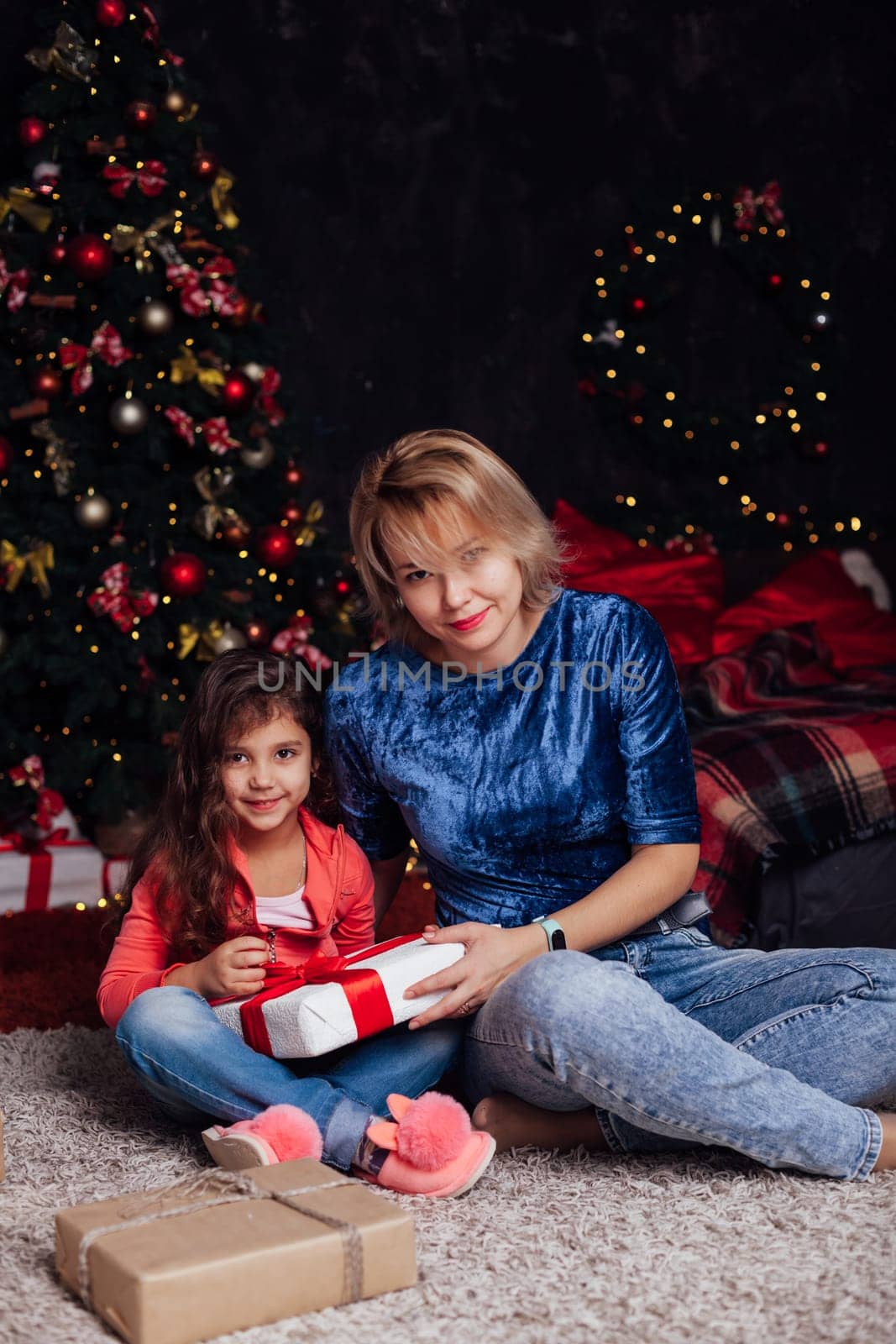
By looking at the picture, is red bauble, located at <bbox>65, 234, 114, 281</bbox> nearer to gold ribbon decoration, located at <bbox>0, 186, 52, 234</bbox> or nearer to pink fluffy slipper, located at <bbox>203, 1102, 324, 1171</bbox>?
gold ribbon decoration, located at <bbox>0, 186, 52, 234</bbox>

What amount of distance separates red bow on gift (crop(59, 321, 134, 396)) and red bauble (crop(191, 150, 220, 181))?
1.48 ft

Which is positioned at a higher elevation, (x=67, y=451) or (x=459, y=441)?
(x=67, y=451)

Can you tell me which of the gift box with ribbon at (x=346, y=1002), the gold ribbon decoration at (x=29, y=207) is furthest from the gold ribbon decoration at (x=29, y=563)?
the gift box with ribbon at (x=346, y=1002)

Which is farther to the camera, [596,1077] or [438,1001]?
[438,1001]

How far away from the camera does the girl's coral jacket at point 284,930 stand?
1.69 meters

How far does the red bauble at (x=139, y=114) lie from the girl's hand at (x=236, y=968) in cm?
213

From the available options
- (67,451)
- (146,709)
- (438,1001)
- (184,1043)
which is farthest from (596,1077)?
(67,451)

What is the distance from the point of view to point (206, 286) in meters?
3.11

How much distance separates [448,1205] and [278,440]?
7.23 feet

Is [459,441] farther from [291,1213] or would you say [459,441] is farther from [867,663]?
[867,663]

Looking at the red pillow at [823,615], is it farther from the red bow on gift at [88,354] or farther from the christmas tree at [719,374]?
the red bow on gift at [88,354]

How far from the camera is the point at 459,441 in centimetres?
166

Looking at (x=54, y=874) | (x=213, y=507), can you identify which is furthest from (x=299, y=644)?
(x=54, y=874)

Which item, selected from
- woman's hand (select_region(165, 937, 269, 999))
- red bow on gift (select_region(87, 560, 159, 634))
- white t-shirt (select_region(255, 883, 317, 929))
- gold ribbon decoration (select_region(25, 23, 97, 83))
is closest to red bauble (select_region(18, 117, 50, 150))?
gold ribbon decoration (select_region(25, 23, 97, 83))
